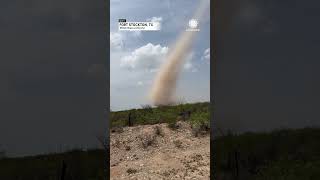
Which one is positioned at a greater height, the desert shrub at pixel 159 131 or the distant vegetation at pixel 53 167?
the desert shrub at pixel 159 131

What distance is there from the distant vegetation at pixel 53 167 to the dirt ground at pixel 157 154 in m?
1.33

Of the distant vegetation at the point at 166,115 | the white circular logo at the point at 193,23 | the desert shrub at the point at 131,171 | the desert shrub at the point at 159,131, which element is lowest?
the desert shrub at the point at 131,171

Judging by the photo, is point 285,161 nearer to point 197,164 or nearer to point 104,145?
point 197,164

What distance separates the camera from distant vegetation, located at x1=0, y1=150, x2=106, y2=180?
10.6 metres

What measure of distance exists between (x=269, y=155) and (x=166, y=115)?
11.1ft

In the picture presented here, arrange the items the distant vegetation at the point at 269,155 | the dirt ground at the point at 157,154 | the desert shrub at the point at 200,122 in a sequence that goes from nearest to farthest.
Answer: the dirt ground at the point at 157,154, the desert shrub at the point at 200,122, the distant vegetation at the point at 269,155

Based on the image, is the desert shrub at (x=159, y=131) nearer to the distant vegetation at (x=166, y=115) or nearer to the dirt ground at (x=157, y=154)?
the dirt ground at (x=157, y=154)

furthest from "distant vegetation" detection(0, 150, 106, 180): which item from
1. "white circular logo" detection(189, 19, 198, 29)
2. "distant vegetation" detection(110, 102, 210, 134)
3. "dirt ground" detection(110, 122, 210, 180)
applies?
"white circular logo" detection(189, 19, 198, 29)

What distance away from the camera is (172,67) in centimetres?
903

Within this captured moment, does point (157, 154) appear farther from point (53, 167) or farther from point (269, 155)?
point (269, 155)

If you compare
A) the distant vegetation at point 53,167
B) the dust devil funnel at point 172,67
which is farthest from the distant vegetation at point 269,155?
the distant vegetation at point 53,167

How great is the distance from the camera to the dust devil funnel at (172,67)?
8961 millimetres

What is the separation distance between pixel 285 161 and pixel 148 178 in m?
3.63

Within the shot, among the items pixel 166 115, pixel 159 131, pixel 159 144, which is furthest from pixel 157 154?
pixel 166 115
